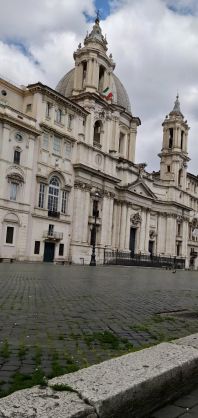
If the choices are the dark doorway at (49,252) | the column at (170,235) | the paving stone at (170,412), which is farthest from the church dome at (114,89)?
the paving stone at (170,412)

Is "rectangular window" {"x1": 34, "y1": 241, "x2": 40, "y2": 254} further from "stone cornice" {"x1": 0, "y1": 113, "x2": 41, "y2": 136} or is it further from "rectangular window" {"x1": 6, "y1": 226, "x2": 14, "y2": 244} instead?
"stone cornice" {"x1": 0, "y1": 113, "x2": 41, "y2": 136}

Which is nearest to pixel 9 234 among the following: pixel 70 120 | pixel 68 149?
pixel 68 149

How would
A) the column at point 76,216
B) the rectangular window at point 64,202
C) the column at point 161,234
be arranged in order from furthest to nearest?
the column at point 161,234
the column at point 76,216
the rectangular window at point 64,202

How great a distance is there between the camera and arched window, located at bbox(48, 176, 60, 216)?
43.8 metres

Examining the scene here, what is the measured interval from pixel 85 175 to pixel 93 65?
1490 centimetres

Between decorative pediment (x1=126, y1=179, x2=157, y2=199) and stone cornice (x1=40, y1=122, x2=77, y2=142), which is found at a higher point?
stone cornice (x1=40, y1=122, x2=77, y2=142)

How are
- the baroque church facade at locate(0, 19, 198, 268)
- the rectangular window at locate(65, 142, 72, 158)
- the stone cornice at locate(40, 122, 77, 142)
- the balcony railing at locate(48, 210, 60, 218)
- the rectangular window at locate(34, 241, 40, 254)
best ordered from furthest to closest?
the rectangular window at locate(65, 142, 72, 158) → the balcony railing at locate(48, 210, 60, 218) → the stone cornice at locate(40, 122, 77, 142) → the rectangular window at locate(34, 241, 40, 254) → the baroque church facade at locate(0, 19, 198, 268)

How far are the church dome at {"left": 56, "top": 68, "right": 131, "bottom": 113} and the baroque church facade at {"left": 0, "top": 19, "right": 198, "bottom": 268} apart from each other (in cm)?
19

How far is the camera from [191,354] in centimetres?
402

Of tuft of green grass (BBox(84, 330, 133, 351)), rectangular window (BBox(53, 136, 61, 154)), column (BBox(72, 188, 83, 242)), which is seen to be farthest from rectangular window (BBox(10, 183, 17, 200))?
tuft of green grass (BBox(84, 330, 133, 351))

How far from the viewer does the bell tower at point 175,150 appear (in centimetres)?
7000

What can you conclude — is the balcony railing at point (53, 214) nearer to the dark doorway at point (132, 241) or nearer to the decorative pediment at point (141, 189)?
the decorative pediment at point (141, 189)

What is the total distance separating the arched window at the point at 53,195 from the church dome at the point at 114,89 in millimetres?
16777

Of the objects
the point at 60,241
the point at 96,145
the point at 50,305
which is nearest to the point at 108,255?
the point at 60,241
